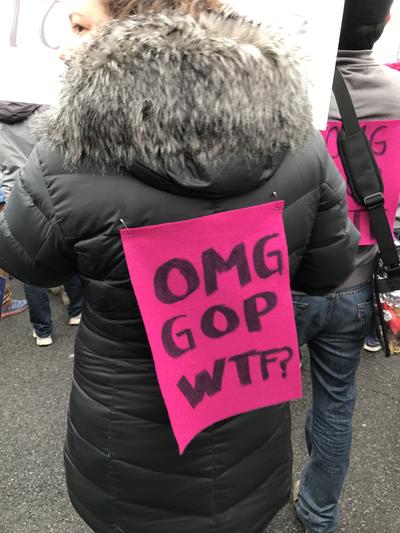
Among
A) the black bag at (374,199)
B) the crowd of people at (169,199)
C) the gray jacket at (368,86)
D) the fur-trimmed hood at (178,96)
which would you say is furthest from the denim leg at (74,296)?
the fur-trimmed hood at (178,96)

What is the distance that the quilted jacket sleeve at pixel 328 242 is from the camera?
112cm

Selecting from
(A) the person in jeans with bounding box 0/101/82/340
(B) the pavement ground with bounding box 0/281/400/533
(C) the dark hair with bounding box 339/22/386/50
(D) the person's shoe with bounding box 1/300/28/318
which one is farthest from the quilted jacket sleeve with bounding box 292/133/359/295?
(D) the person's shoe with bounding box 1/300/28/318

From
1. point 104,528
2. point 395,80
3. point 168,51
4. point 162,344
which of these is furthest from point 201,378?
point 395,80

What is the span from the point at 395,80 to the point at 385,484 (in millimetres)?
1588

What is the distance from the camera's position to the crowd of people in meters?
0.86

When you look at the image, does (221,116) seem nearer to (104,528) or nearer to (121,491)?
(121,491)

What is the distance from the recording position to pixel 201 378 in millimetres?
1082

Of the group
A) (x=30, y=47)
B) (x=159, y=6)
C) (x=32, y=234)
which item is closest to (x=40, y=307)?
(x=30, y=47)

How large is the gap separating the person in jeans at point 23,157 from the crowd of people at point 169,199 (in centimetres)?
193

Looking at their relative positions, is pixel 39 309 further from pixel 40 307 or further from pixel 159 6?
pixel 159 6

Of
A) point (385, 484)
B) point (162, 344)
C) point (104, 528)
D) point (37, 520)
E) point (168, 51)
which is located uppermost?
point (168, 51)

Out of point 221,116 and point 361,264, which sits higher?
point 221,116

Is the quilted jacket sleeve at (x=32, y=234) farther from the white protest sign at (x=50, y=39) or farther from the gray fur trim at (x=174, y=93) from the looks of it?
the white protest sign at (x=50, y=39)

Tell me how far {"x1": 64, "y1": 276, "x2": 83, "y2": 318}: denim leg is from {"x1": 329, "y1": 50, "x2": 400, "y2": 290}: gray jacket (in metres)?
2.34
